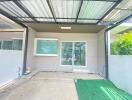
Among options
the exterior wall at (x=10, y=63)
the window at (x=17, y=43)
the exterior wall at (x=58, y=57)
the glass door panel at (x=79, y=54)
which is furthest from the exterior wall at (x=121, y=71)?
the window at (x=17, y=43)

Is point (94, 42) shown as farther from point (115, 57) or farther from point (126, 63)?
point (126, 63)

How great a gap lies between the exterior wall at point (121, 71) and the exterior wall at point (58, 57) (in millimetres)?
3191

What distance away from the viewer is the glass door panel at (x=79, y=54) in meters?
10.0

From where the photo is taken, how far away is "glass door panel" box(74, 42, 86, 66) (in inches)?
395

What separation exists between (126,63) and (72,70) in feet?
17.1

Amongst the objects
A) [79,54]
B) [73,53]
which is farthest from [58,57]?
[79,54]

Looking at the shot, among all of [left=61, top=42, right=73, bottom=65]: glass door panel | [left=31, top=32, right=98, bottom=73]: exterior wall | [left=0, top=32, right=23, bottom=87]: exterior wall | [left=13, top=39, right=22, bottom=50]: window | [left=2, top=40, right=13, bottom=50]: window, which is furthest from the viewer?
[left=61, top=42, right=73, bottom=65]: glass door panel

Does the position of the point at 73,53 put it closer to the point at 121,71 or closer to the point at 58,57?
the point at 58,57

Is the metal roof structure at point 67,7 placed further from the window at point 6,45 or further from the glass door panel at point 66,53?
the glass door panel at point 66,53

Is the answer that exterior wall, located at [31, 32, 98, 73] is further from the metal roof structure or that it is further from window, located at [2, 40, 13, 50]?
the metal roof structure

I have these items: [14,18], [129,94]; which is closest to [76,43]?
[14,18]

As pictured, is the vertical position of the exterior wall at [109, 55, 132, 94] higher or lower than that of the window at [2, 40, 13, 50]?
lower

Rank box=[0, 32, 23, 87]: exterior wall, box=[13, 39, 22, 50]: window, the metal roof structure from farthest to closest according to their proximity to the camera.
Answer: box=[13, 39, 22, 50]: window
box=[0, 32, 23, 87]: exterior wall
the metal roof structure

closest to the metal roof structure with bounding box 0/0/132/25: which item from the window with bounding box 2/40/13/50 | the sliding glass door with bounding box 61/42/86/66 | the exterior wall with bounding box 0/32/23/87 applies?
the exterior wall with bounding box 0/32/23/87
